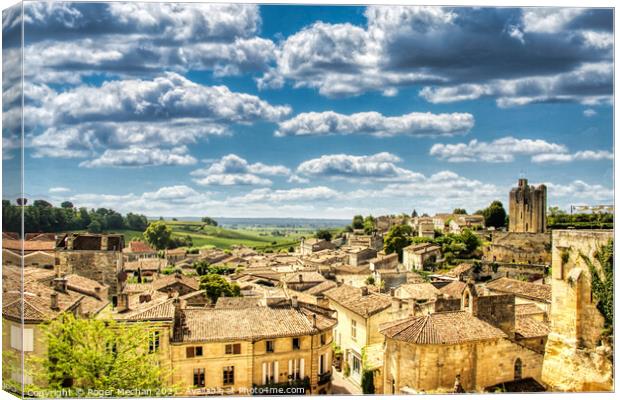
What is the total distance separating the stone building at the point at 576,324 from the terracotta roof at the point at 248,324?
6195 mm

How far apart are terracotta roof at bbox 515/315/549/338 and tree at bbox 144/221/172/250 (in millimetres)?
11893

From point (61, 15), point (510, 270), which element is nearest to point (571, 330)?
point (61, 15)

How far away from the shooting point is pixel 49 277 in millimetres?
16797

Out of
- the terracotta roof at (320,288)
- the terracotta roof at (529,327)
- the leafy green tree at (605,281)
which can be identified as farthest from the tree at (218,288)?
the leafy green tree at (605,281)

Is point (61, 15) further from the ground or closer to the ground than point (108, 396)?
further from the ground

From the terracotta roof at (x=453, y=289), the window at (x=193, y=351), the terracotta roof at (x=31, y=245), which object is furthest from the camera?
the terracotta roof at (x=453, y=289)

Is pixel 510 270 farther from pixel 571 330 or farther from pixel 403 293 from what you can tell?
pixel 571 330

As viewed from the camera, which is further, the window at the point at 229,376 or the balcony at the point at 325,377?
the balcony at the point at 325,377

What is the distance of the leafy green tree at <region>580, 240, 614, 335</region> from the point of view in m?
15.3

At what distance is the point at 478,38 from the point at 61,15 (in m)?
10.5

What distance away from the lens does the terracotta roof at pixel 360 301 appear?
1980cm

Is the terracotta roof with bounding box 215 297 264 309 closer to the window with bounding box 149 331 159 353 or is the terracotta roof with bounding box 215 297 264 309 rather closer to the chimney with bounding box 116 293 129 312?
the chimney with bounding box 116 293 129 312

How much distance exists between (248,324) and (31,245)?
599 cm

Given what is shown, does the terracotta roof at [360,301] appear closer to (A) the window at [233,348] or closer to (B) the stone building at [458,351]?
(B) the stone building at [458,351]
